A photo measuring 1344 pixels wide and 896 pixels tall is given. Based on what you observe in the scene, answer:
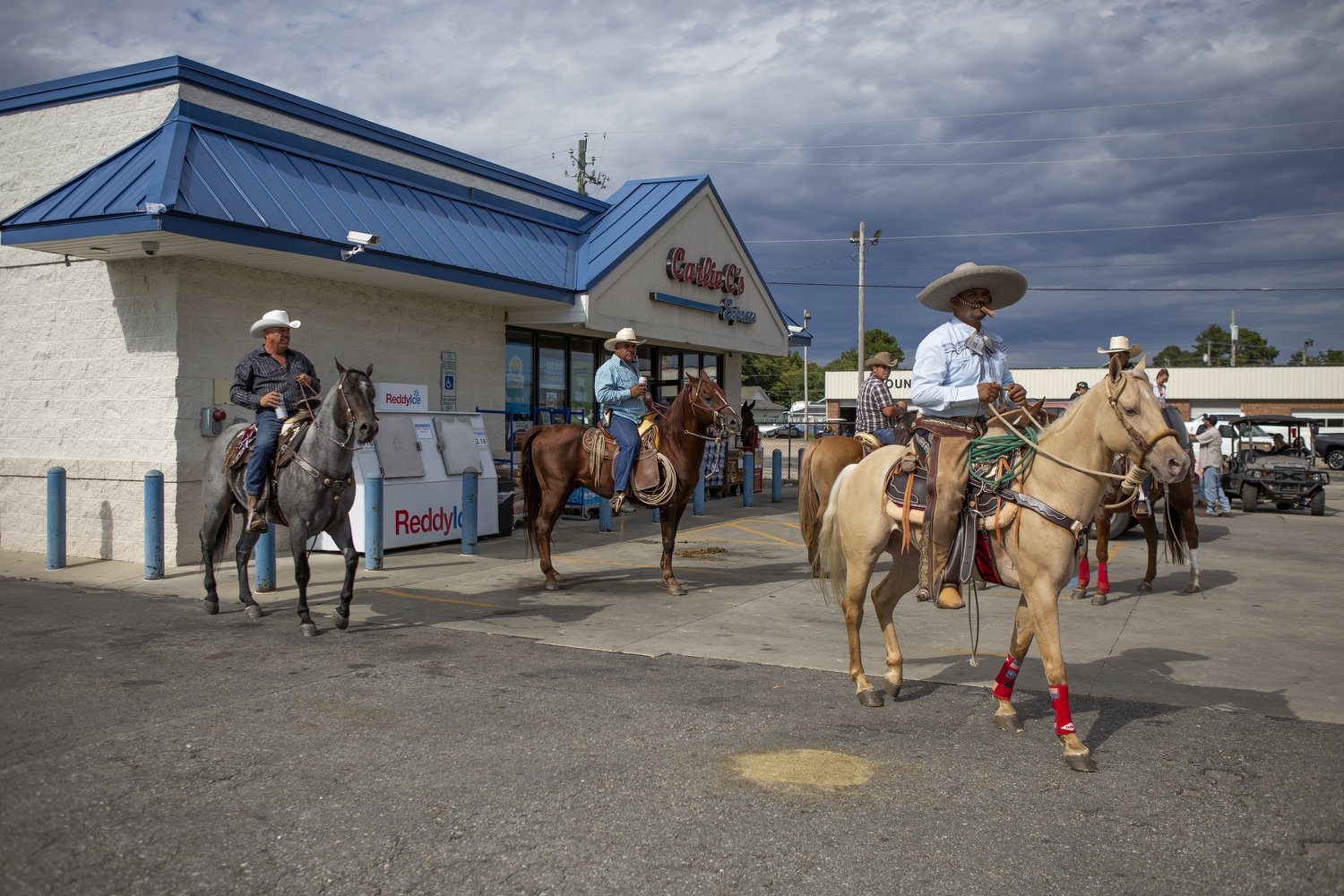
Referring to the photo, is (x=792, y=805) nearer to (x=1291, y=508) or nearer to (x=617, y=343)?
(x=617, y=343)

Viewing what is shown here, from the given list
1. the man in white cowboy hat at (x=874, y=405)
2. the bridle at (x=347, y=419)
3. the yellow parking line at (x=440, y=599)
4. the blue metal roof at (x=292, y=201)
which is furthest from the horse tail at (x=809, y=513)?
the blue metal roof at (x=292, y=201)

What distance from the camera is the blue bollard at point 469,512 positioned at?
12.5 metres

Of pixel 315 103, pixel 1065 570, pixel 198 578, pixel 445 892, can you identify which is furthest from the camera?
pixel 315 103

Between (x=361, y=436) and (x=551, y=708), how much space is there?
3.01 metres

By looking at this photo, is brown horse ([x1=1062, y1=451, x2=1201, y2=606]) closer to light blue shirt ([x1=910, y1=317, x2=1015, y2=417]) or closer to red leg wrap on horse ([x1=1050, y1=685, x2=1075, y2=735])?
light blue shirt ([x1=910, y1=317, x2=1015, y2=417])

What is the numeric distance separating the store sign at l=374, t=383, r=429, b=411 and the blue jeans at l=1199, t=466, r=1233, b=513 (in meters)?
15.9

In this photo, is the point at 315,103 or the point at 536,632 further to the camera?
the point at 315,103

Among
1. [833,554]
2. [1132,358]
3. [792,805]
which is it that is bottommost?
[792,805]

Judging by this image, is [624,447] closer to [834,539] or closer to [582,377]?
[834,539]

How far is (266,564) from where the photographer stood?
986 cm

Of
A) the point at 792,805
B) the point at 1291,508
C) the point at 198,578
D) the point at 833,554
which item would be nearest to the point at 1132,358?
the point at 833,554

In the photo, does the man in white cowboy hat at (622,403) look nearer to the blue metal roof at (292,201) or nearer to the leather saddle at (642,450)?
the leather saddle at (642,450)

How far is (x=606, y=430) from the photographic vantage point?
10445 millimetres

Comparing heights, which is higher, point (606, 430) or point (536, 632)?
point (606, 430)
